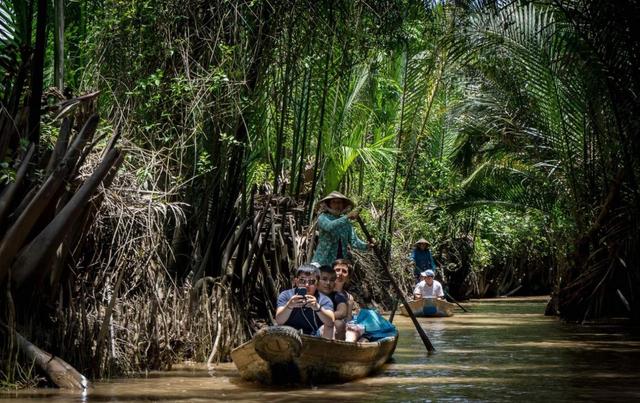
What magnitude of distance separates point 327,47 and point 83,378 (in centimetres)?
580

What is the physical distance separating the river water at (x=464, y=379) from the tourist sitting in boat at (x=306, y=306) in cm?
63

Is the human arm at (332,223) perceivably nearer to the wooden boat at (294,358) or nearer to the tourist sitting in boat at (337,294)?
the tourist sitting in boat at (337,294)

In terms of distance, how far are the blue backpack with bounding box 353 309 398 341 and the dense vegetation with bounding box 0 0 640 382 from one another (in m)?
1.49

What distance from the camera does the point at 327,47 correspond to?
522 inches

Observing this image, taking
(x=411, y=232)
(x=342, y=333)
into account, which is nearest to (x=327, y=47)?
(x=342, y=333)

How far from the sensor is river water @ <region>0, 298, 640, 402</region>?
30.8ft

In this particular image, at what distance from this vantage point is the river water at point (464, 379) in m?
9.38

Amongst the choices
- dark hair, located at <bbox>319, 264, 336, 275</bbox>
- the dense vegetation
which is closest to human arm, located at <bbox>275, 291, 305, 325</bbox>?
dark hair, located at <bbox>319, 264, 336, 275</bbox>

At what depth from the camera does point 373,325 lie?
12.1 m

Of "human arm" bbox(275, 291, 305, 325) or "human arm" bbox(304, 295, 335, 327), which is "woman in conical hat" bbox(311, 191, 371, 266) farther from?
"human arm" bbox(275, 291, 305, 325)

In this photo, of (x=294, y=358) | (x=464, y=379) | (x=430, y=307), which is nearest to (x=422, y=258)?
(x=430, y=307)

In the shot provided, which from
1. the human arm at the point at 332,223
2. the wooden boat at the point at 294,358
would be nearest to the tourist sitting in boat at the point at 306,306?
the wooden boat at the point at 294,358

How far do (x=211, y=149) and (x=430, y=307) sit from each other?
10835 millimetres

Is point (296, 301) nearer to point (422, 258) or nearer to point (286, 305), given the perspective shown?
point (286, 305)
